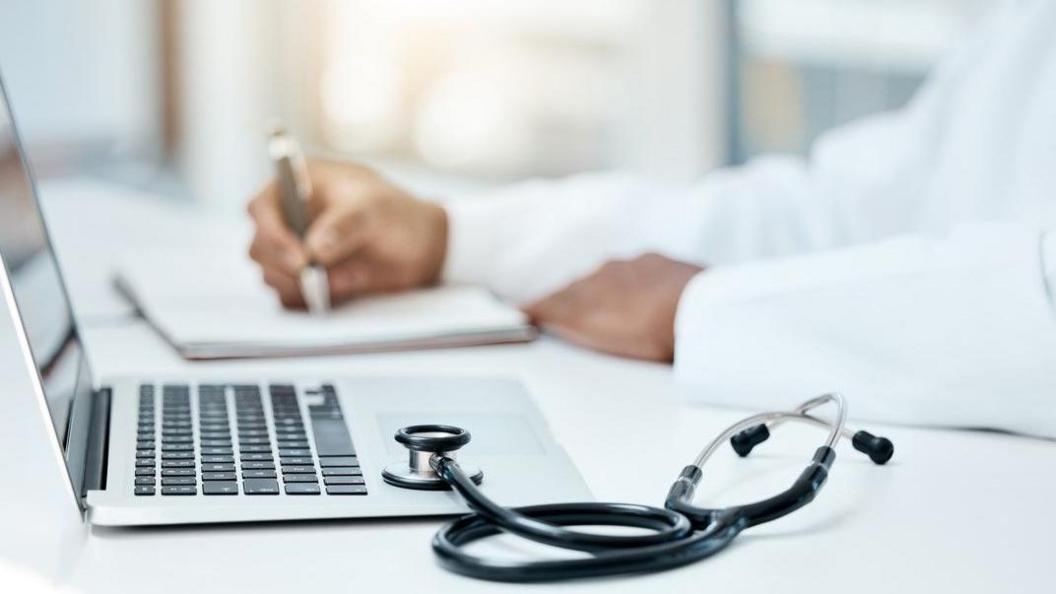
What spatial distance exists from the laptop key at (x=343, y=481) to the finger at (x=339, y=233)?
0.48 metres

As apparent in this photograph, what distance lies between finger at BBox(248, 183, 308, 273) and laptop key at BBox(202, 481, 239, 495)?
0.47 metres

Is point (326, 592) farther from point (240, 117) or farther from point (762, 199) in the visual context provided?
point (240, 117)

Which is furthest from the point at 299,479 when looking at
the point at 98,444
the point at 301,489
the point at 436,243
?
the point at 436,243

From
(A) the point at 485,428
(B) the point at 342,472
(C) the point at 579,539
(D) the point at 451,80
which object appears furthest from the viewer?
(D) the point at 451,80

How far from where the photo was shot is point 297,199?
1064 mm

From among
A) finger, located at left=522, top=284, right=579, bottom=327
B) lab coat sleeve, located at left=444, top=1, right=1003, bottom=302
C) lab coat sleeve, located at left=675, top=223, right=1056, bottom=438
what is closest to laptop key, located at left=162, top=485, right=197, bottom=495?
lab coat sleeve, located at left=675, top=223, right=1056, bottom=438

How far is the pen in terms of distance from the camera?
3.43ft

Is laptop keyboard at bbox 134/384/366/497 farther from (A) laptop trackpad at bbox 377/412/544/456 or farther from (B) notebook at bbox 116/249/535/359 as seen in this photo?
(B) notebook at bbox 116/249/535/359

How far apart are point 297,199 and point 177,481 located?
20.0 inches

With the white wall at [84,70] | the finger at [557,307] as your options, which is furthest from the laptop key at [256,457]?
the white wall at [84,70]

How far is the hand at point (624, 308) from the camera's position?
923 mm

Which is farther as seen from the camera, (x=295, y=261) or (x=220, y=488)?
(x=295, y=261)

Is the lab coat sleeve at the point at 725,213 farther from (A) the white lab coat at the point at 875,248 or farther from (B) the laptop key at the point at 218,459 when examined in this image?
(B) the laptop key at the point at 218,459

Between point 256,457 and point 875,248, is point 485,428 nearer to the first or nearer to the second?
point 256,457
